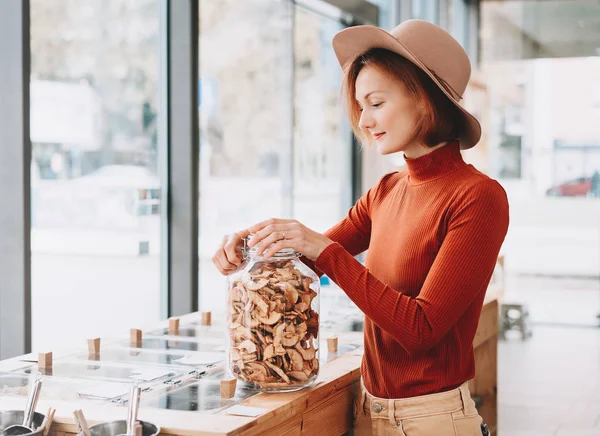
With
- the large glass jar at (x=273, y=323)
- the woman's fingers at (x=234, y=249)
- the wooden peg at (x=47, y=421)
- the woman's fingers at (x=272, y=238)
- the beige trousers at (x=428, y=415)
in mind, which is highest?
the woman's fingers at (x=272, y=238)

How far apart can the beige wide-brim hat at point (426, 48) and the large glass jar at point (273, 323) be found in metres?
0.46

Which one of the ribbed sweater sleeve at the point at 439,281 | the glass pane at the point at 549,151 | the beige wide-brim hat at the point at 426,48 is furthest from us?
the glass pane at the point at 549,151

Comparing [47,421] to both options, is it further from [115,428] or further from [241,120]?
[241,120]

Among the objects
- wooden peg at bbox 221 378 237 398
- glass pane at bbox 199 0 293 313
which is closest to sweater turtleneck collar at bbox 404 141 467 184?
wooden peg at bbox 221 378 237 398

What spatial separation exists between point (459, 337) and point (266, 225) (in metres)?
0.46

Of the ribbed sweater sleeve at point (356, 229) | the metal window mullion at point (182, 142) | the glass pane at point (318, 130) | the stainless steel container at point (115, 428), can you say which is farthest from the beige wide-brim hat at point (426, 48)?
the glass pane at point (318, 130)

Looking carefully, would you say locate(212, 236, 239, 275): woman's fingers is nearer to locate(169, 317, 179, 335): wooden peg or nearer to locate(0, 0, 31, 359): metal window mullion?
locate(169, 317, 179, 335): wooden peg

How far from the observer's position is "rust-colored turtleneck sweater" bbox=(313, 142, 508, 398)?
165 centimetres

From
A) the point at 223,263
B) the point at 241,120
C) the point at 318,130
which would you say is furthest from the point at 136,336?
the point at 318,130

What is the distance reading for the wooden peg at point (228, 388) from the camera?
1742 mm

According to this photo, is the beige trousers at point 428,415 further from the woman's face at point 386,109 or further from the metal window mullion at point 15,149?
the metal window mullion at point 15,149

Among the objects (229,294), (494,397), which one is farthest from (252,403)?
(494,397)

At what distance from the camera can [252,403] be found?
1.70 m

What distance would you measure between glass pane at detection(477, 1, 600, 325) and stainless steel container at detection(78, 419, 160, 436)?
6582mm
